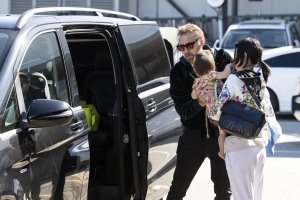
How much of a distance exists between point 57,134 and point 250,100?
4.52ft

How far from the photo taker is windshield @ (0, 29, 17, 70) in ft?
11.3

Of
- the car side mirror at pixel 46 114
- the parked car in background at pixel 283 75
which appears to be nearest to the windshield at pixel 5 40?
the car side mirror at pixel 46 114

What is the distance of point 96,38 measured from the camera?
509cm

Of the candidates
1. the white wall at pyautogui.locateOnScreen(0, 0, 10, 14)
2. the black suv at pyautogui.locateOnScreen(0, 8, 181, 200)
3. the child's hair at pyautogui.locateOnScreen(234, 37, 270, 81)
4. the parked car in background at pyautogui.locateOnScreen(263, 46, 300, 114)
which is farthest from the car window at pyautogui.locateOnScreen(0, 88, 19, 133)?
the white wall at pyautogui.locateOnScreen(0, 0, 10, 14)

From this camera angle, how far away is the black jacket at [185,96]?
4719mm

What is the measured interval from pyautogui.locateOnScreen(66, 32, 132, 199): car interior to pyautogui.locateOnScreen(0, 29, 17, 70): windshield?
3.02 ft

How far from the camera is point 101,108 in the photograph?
5.13 meters

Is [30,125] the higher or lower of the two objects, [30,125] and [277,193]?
the higher

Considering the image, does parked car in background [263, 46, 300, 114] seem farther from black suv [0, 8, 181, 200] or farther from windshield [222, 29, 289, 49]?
black suv [0, 8, 181, 200]

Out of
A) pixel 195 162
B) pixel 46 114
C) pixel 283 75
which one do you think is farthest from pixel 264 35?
pixel 46 114

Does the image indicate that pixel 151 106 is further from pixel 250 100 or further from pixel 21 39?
pixel 21 39

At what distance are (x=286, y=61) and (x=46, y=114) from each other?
1036 cm

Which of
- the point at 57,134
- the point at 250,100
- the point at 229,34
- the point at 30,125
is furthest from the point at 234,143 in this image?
the point at 229,34

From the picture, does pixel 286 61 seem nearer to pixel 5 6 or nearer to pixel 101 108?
pixel 101 108
